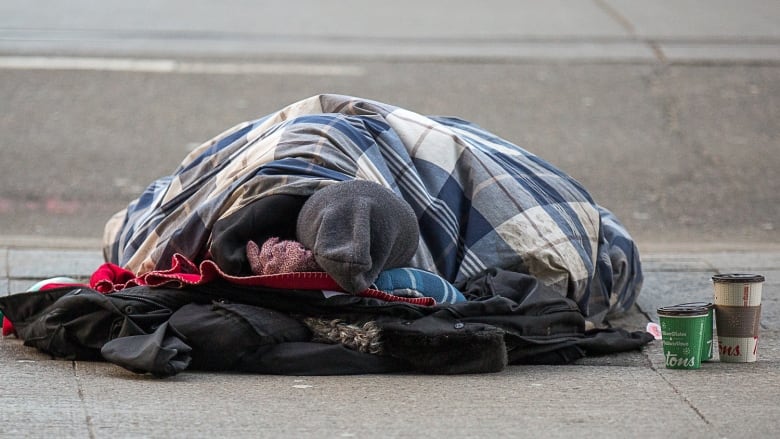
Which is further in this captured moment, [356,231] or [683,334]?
[683,334]

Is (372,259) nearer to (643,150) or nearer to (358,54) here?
(643,150)

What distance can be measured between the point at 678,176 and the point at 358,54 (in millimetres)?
2428

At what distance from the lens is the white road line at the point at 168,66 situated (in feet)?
24.7

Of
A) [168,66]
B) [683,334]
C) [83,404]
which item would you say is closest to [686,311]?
[683,334]

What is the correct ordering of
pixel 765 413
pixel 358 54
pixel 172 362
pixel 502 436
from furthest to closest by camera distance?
pixel 358 54 < pixel 172 362 < pixel 765 413 < pixel 502 436

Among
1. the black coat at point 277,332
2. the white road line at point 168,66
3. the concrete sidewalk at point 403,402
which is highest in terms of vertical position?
the white road line at point 168,66

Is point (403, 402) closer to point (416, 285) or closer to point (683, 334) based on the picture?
point (416, 285)

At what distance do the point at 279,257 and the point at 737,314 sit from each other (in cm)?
129

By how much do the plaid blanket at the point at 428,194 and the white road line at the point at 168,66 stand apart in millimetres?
3442

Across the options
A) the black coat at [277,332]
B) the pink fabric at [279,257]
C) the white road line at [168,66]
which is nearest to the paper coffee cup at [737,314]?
the black coat at [277,332]

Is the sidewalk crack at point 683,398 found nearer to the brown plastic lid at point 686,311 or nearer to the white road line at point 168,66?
the brown plastic lid at point 686,311

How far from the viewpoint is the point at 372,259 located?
325cm

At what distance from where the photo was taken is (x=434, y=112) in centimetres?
701

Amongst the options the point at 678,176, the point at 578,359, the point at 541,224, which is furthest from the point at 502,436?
the point at 678,176
